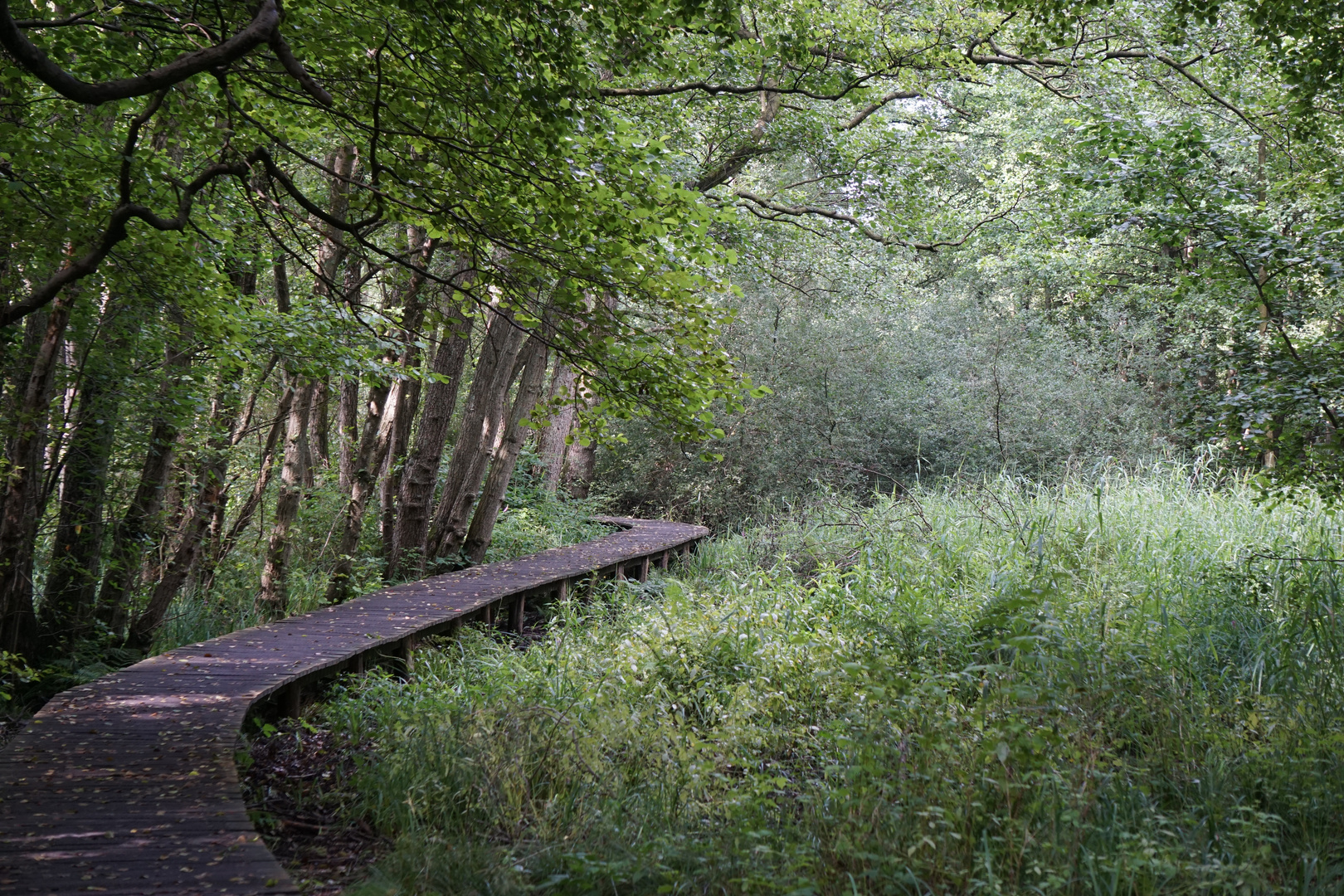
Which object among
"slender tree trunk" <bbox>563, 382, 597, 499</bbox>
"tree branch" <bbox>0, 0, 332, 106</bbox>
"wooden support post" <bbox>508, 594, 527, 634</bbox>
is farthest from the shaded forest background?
"wooden support post" <bbox>508, 594, 527, 634</bbox>

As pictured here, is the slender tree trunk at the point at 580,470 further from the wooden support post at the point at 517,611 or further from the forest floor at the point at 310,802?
the forest floor at the point at 310,802

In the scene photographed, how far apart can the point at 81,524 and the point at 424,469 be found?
3.40 m

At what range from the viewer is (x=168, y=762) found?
13.7 ft

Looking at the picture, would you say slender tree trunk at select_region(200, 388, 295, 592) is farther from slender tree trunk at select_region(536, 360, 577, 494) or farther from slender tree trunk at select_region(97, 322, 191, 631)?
slender tree trunk at select_region(536, 360, 577, 494)

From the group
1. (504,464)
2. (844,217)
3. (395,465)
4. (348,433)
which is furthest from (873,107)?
(348,433)

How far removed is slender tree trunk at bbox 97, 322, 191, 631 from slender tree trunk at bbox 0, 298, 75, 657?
30.6 inches

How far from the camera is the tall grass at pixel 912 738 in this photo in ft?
11.0

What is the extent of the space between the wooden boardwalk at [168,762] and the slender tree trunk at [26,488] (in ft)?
5.07

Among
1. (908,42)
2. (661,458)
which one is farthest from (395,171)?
(661,458)

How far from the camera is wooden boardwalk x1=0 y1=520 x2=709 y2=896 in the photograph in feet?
10.3

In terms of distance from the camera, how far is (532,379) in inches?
437

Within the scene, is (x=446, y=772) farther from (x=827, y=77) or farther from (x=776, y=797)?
(x=827, y=77)

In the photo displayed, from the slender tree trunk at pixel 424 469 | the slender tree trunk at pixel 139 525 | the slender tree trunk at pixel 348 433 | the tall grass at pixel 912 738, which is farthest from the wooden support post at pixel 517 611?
the slender tree trunk at pixel 348 433

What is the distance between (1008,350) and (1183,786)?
14.4 m
